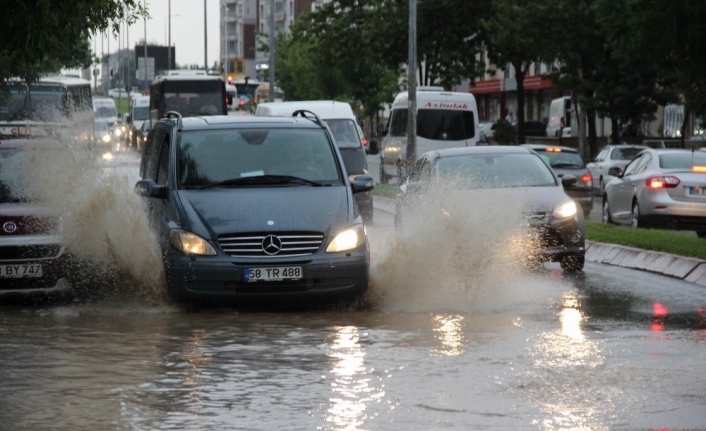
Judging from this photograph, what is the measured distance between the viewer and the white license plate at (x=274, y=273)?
427 inches

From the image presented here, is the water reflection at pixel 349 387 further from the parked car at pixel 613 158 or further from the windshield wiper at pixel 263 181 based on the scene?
the parked car at pixel 613 158

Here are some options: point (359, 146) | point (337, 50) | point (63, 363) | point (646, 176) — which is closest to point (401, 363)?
point (63, 363)

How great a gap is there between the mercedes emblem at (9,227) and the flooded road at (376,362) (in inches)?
27.9

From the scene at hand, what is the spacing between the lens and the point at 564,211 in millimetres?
15008

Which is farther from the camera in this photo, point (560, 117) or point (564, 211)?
point (560, 117)

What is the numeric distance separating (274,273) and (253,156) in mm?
1699

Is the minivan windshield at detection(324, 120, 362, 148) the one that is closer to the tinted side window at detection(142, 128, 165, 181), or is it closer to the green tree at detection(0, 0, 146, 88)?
the green tree at detection(0, 0, 146, 88)

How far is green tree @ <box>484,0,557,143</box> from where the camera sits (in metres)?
44.2

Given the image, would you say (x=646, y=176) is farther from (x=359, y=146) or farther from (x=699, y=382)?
(x=699, y=382)

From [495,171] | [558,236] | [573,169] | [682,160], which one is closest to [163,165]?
[558,236]

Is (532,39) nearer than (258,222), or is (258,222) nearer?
(258,222)

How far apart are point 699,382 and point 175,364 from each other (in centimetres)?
322

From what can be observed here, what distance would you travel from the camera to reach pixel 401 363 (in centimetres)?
840

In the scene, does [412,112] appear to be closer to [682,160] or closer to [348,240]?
[682,160]
